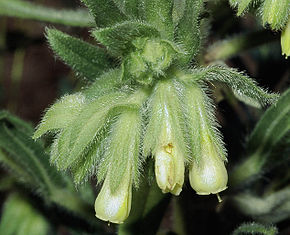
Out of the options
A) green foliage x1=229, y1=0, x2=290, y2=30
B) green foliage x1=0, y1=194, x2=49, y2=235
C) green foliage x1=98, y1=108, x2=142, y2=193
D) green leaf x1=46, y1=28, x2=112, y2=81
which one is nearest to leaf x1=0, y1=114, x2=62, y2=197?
green foliage x1=0, y1=194, x2=49, y2=235

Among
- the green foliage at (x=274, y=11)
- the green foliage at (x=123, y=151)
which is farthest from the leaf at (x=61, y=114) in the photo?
the green foliage at (x=274, y=11)

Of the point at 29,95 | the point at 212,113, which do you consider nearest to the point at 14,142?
the point at 212,113

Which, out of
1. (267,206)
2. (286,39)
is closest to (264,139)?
(267,206)

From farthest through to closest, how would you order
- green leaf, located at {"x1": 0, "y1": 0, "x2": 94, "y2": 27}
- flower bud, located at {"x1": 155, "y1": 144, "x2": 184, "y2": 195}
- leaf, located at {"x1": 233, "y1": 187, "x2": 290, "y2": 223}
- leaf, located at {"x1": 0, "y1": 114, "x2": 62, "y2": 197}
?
green leaf, located at {"x1": 0, "y1": 0, "x2": 94, "y2": 27}
leaf, located at {"x1": 233, "y1": 187, "x2": 290, "y2": 223}
leaf, located at {"x1": 0, "y1": 114, "x2": 62, "y2": 197}
flower bud, located at {"x1": 155, "y1": 144, "x2": 184, "y2": 195}

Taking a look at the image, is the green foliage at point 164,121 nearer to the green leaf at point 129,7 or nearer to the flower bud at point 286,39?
the green leaf at point 129,7

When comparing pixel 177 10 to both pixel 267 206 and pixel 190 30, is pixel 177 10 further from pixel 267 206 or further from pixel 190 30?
pixel 267 206

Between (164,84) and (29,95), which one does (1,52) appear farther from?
(164,84)

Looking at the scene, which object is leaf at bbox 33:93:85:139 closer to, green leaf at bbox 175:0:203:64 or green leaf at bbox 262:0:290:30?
green leaf at bbox 175:0:203:64
